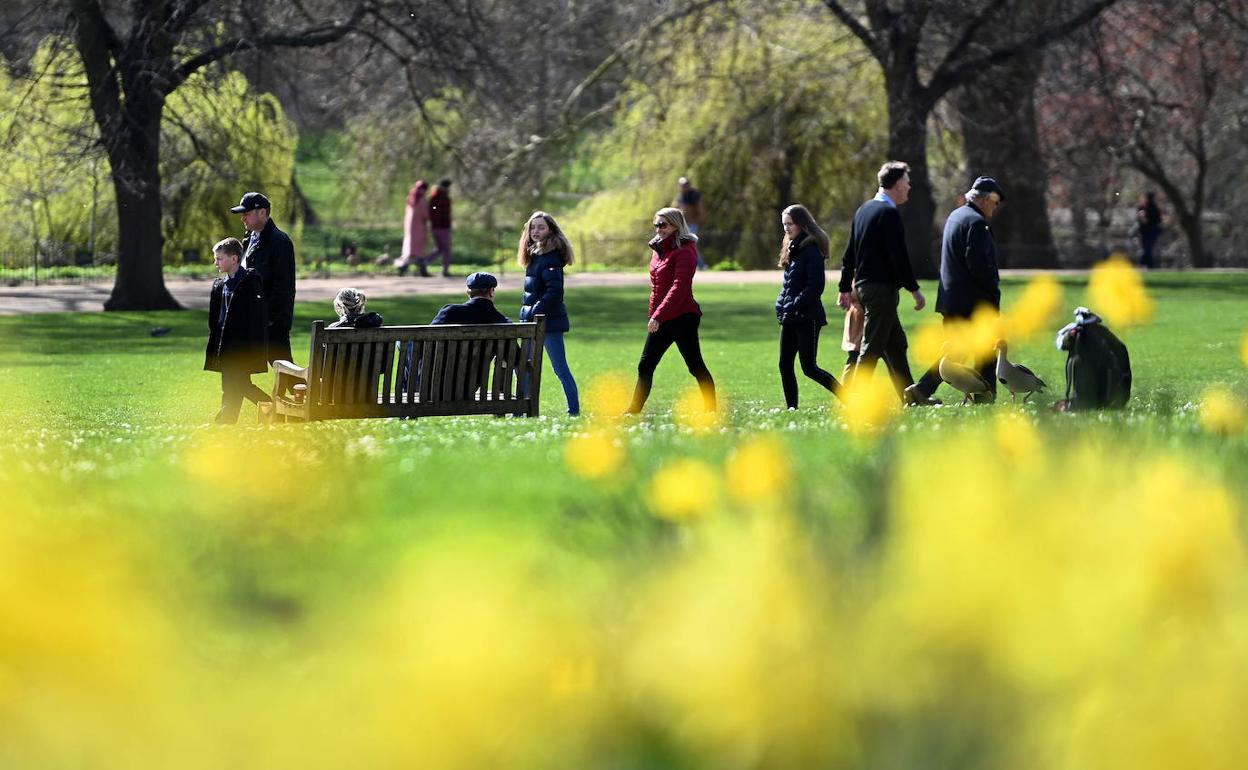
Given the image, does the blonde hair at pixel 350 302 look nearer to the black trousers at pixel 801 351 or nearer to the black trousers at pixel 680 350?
the black trousers at pixel 680 350

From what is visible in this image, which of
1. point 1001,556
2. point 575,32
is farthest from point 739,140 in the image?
point 1001,556

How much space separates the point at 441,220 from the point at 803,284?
23.9 meters

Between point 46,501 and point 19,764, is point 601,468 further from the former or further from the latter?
point 19,764

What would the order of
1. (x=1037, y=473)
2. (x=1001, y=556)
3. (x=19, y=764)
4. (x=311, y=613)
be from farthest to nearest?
(x=1037, y=473) < (x=311, y=613) < (x=1001, y=556) < (x=19, y=764)

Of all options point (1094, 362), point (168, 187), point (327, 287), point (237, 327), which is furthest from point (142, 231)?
point (1094, 362)

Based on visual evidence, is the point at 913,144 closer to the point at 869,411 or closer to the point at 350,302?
the point at 350,302

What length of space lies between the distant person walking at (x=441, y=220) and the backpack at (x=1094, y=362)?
82.2 ft

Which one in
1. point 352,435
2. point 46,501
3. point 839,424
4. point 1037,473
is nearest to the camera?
point 1037,473

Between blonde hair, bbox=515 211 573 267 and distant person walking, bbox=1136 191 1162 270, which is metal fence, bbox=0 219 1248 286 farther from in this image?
blonde hair, bbox=515 211 573 267

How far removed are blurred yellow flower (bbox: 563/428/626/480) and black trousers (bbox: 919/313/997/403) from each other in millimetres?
7021

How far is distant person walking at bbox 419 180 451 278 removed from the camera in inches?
1465

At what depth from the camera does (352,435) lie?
1007cm

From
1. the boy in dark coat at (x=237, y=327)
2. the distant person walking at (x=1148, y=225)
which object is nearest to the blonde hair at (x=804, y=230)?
the boy in dark coat at (x=237, y=327)

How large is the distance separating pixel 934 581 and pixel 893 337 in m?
10.6
